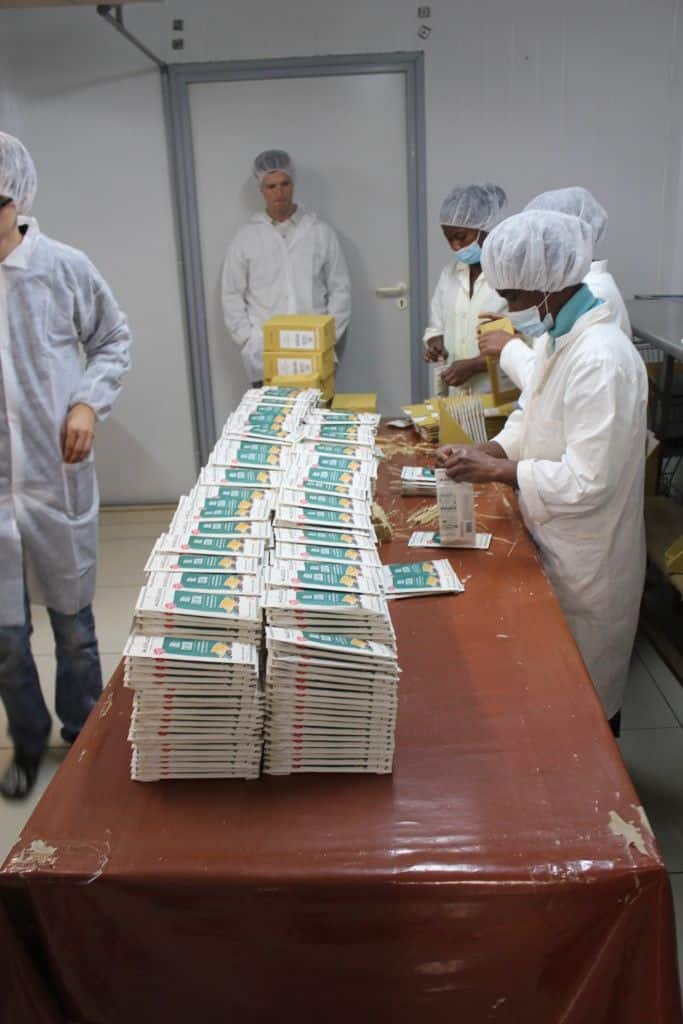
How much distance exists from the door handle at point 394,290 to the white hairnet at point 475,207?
1256mm

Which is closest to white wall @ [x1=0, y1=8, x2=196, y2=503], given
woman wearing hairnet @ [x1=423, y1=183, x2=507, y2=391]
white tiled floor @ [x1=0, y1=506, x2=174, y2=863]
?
white tiled floor @ [x1=0, y1=506, x2=174, y2=863]

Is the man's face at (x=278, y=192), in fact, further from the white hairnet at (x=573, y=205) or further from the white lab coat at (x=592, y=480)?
the white lab coat at (x=592, y=480)

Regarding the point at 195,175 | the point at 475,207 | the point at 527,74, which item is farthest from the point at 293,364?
the point at 527,74

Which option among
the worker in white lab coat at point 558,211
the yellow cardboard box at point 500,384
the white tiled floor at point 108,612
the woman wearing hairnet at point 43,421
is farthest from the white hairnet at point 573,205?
the white tiled floor at point 108,612

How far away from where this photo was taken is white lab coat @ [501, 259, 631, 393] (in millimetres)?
2236

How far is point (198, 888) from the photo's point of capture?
1.14m

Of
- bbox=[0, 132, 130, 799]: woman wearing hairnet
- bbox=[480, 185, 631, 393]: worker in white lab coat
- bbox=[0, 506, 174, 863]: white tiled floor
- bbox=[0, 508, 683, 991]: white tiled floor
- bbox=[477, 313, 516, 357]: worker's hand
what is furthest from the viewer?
bbox=[477, 313, 516, 357]: worker's hand

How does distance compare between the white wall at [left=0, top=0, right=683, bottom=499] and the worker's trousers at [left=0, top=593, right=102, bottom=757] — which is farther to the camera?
the white wall at [left=0, top=0, right=683, bottom=499]

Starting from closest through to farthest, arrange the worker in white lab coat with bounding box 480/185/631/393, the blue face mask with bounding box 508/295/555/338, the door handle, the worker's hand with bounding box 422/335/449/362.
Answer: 1. the blue face mask with bounding box 508/295/555/338
2. the worker in white lab coat with bounding box 480/185/631/393
3. the worker's hand with bounding box 422/335/449/362
4. the door handle

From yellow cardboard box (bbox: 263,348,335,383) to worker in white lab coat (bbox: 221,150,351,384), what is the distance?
1.21 metres

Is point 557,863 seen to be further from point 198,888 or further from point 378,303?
point 378,303

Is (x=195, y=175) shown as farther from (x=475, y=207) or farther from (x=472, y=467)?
(x=472, y=467)

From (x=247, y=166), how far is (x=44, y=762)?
3.15 meters

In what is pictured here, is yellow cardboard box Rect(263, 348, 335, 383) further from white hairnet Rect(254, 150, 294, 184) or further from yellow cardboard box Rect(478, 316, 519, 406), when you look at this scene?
white hairnet Rect(254, 150, 294, 184)
